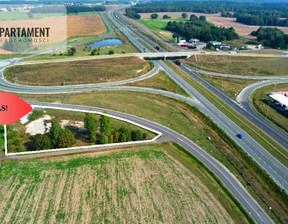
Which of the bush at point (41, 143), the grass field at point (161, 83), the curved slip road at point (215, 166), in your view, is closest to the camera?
the curved slip road at point (215, 166)

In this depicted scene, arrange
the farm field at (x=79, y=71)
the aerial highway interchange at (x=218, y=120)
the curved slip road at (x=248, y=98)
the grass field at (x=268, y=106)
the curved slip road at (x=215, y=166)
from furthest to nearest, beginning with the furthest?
1. the farm field at (x=79, y=71)
2. the grass field at (x=268, y=106)
3. the curved slip road at (x=248, y=98)
4. the aerial highway interchange at (x=218, y=120)
5. the curved slip road at (x=215, y=166)

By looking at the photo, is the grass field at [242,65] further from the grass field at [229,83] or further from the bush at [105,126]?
the bush at [105,126]

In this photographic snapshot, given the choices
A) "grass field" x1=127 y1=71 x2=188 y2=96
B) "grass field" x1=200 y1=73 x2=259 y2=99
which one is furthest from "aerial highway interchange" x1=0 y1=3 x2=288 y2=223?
"grass field" x1=200 y1=73 x2=259 y2=99

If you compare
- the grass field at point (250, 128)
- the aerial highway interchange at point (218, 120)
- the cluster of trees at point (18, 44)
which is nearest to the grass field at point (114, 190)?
the aerial highway interchange at point (218, 120)

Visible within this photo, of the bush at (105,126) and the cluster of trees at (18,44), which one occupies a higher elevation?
the cluster of trees at (18,44)

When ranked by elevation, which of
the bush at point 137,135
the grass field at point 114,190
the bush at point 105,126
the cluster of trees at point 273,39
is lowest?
the grass field at point 114,190

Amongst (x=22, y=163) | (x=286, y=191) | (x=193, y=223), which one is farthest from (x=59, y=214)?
(x=286, y=191)

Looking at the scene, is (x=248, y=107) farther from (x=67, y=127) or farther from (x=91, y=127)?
(x=67, y=127)

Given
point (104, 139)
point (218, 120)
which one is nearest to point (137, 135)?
point (104, 139)
